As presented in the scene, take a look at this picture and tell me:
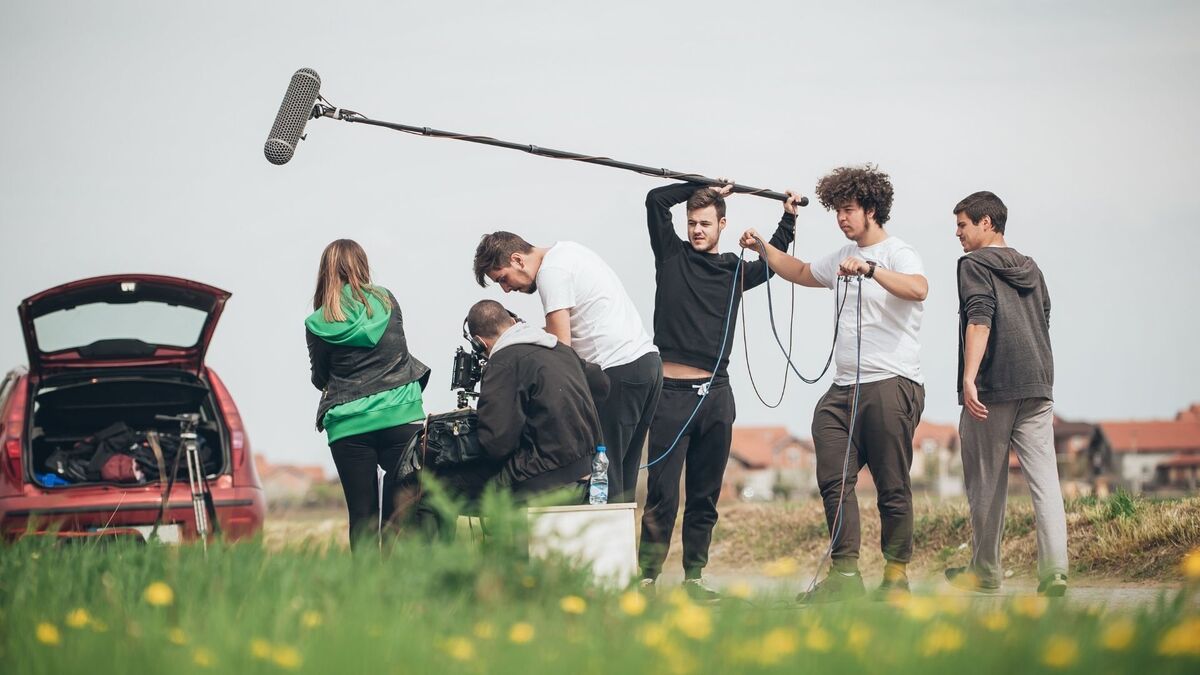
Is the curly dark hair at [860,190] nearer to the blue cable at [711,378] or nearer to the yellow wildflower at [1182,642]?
the blue cable at [711,378]

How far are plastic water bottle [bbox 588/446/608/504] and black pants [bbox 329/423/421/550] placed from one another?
3.19ft

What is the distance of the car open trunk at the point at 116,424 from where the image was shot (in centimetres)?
830

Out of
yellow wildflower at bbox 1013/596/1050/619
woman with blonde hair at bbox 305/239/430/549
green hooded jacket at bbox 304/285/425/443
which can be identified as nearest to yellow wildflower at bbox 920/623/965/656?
yellow wildflower at bbox 1013/596/1050/619

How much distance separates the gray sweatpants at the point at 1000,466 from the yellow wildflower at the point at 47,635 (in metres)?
4.59

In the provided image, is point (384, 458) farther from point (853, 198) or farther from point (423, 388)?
point (853, 198)

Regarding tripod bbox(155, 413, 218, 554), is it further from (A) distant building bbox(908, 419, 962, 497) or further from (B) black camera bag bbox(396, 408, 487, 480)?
(A) distant building bbox(908, 419, 962, 497)

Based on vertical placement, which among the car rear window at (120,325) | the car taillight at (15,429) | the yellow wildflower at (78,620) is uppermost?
the car rear window at (120,325)

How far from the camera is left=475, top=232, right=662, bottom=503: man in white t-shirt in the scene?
666 centimetres

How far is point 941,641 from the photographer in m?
3.32

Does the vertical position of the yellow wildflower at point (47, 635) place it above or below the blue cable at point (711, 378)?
below

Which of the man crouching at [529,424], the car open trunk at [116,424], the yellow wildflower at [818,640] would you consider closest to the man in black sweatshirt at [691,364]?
the man crouching at [529,424]

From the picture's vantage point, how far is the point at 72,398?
28.9ft

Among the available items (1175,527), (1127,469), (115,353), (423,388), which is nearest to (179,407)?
(115,353)

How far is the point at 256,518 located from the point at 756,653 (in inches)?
213
